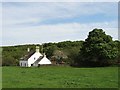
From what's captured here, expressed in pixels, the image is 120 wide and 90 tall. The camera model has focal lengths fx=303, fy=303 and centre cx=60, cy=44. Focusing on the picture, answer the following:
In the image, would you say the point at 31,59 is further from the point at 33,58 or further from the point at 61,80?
the point at 61,80

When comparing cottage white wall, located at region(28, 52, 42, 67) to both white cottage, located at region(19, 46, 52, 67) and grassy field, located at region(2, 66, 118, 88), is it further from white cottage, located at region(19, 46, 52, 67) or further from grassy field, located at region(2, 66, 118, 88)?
grassy field, located at region(2, 66, 118, 88)

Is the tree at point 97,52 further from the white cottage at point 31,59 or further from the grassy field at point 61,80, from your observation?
the grassy field at point 61,80

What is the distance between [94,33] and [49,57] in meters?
21.3

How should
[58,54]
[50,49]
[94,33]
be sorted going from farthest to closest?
1. [50,49]
2. [58,54]
3. [94,33]

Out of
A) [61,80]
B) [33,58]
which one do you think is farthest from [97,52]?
[61,80]

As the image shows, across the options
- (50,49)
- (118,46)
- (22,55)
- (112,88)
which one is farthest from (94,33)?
(112,88)

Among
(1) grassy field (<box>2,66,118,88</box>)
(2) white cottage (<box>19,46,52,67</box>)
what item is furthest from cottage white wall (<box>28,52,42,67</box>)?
(1) grassy field (<box>2,66,118,88</box>)

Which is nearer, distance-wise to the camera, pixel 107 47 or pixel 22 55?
pixel 107 47

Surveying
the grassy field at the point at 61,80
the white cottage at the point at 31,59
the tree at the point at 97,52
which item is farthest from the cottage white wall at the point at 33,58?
the grassy field at the point at 61,80

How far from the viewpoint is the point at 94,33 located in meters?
64.1

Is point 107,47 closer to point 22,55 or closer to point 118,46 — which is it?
point 118,46

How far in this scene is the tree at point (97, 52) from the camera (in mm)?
58562

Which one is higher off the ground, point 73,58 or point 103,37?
point 103,37

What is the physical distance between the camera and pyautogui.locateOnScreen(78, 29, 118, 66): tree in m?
58.6
